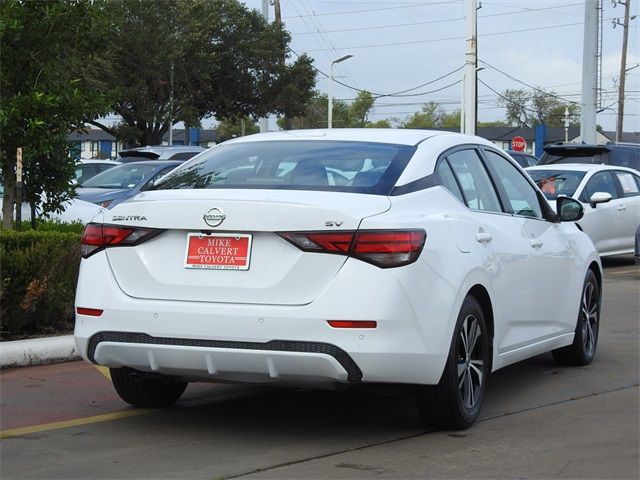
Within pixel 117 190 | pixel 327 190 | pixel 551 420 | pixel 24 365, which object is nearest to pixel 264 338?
pixel 327 190

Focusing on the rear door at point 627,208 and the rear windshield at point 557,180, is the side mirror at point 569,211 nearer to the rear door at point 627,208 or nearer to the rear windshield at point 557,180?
the rear windshield at point 557,180

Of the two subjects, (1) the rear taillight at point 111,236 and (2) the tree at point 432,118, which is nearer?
(1) the rear taillight at point 111,236

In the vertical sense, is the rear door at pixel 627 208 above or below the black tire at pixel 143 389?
above

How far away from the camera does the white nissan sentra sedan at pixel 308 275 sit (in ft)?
17.9

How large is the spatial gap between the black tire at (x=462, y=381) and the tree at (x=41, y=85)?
15.7 feet

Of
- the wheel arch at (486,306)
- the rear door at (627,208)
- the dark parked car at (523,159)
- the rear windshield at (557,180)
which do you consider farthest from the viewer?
the dark parked car at (523,159)

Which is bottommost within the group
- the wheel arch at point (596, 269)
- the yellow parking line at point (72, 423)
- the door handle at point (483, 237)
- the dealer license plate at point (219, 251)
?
the yellow parking line at point (72, 423)

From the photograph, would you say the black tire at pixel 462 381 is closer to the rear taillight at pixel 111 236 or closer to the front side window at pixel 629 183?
the rear taillight at pixel 111 236

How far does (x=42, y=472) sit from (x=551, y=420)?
286 cm

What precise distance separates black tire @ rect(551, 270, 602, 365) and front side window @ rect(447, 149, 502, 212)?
5.06 feet

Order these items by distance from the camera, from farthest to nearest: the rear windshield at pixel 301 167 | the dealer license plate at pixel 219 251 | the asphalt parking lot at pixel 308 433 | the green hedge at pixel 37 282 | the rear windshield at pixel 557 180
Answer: the rear windshield at pixel 557 180 → the green hedge at pixel 37 282 → the rear windshield at pixel 301 167 → the dealer license plate at pixel 219 251 → the asphalt parking lot at pixel 308 433

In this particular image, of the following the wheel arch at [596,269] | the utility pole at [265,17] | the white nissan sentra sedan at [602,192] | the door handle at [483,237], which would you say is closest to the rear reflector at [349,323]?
the door handle at [483,237]

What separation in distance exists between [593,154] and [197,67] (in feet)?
93.7

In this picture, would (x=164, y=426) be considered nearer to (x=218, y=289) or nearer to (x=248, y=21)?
(x=218, y=289)
